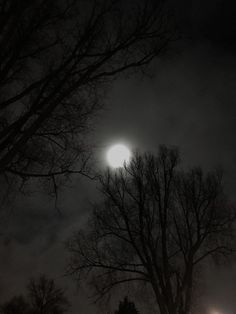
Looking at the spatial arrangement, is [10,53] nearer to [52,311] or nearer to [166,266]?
[166,266]

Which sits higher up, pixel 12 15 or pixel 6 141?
pixel 12 15

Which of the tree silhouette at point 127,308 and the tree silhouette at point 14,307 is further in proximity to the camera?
the tree silhouette at point 14,307

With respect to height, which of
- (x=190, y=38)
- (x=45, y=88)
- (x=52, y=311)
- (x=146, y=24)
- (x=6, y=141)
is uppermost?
(x=52, y=311)

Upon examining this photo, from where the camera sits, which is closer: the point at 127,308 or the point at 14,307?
the point at 127,308

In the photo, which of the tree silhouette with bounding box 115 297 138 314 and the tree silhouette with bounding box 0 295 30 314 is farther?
the tree silhouette with bounding box 0 295 30 314

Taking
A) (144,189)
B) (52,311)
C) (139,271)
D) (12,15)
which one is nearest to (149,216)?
(144,189)

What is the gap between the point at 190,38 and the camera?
8.31 metres

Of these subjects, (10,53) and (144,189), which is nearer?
(10,53)

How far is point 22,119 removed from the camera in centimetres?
597

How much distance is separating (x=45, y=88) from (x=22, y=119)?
2.91 feet

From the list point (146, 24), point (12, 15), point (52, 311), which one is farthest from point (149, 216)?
→ point (52, 311)

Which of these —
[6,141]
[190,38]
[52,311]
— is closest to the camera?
[6,141]

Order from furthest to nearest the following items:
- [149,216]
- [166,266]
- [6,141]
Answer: [149,216]
[166,266]
[6,141]

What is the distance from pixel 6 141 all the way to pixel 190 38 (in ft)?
16.5
